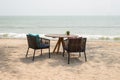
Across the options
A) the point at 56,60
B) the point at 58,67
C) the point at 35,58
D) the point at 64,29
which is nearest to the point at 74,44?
the point at 56,60

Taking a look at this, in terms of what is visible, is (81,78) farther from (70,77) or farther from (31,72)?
(31,72)

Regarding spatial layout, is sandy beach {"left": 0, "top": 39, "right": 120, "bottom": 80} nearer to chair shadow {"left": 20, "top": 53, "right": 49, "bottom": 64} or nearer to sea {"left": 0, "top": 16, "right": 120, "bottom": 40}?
chair shadow {"left": 20, "top": 53, "right": 49, "bottom": 64}

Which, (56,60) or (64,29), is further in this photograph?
(64,29)

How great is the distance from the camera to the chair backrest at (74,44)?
6593 mm

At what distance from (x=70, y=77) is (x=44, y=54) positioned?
2548mm

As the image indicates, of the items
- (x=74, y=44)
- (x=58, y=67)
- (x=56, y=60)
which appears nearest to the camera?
(x=58, y=67)

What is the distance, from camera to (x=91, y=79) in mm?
5227

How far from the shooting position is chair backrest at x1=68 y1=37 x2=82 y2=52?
6.59m

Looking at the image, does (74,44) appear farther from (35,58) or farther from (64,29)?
(64,29)

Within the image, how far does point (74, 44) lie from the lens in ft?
21.8

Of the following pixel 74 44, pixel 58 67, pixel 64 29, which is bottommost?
pixel 64 29

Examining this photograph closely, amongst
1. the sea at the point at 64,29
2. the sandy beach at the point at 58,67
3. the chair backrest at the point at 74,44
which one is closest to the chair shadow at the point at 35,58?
the sandy beach at the point at 58,67

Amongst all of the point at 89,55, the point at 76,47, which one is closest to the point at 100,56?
the point at 89,55

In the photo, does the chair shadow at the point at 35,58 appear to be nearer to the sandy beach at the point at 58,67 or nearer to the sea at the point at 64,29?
the sandy beach at the point at 58,67
